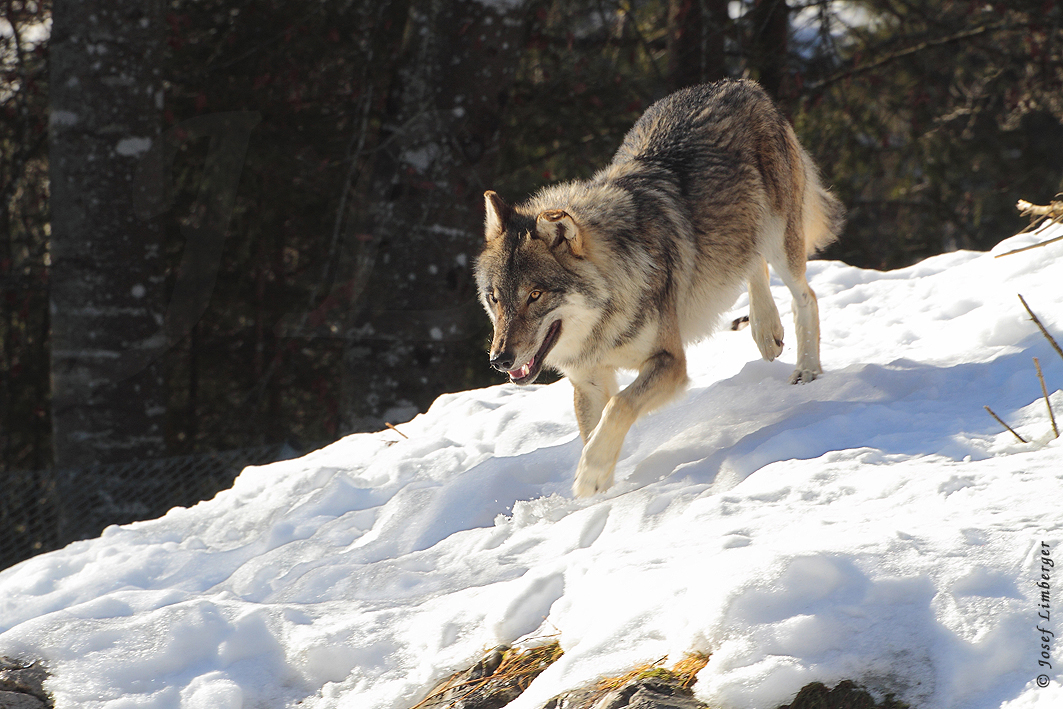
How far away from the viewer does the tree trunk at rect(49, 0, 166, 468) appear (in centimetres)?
580

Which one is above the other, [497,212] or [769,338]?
[497,212]

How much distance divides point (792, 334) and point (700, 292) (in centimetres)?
127

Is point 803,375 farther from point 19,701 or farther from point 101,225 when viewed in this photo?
point 101,225

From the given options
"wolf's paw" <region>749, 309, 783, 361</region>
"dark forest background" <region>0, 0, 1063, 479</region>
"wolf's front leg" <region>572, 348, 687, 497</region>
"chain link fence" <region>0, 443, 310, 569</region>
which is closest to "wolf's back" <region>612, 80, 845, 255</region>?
"wolf's paw" <region>749, 309, 783, 361</region>

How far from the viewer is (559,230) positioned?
3633 millimetres

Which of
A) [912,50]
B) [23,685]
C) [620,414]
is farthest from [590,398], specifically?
[912,50]

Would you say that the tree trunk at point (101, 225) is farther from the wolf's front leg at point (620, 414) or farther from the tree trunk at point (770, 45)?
the tree trunk at point (770, 45)

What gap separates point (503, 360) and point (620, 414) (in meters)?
0.56

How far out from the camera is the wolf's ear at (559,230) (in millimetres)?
3592

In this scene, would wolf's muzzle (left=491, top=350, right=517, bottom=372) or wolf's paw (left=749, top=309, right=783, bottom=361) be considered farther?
wolf's paw (left=749, top=309, right=783, bottom=361)

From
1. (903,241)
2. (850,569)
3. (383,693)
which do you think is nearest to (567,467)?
(383,693)

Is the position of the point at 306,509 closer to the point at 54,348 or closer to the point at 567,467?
the point at 567,467

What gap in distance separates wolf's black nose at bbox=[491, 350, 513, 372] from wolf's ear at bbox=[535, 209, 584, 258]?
1.88 feet

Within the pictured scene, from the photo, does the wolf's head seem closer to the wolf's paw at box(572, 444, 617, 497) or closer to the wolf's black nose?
the wolf's black nose
